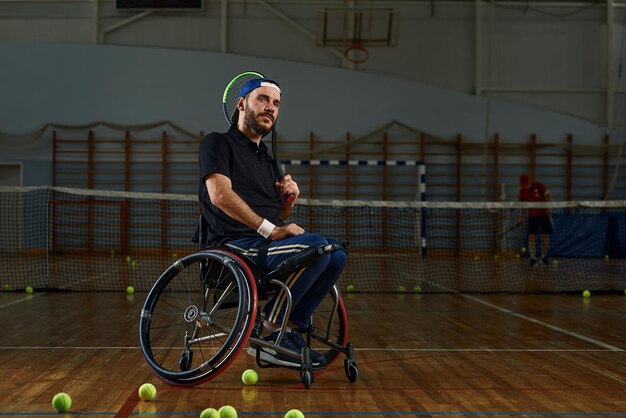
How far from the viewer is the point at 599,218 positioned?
52.0ft

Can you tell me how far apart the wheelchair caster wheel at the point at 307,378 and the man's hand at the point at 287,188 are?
0.81 metres

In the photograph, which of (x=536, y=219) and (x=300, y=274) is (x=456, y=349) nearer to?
(x=300, y=274)

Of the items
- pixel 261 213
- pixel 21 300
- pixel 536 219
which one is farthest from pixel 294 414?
pixel 536 219

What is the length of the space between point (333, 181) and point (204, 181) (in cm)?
1328

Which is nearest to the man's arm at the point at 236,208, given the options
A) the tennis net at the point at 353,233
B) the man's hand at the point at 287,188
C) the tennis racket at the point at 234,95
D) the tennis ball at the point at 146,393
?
the man's hand at the point at 287,188

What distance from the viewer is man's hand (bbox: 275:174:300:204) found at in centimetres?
370

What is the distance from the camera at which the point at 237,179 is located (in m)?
3.63

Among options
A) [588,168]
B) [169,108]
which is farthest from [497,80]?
[169,108]

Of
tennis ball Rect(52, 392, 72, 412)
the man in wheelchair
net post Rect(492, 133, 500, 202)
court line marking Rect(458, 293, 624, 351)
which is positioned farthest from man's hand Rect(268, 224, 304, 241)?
net post Rect(492, 133, 500, 202)

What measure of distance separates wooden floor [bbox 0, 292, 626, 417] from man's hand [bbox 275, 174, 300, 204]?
869mm

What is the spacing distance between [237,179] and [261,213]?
7.5 inches

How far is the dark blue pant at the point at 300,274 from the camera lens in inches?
132

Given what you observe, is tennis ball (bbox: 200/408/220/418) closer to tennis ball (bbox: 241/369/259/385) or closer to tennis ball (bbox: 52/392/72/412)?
tennis ball (bbox: 52/392/72/412)

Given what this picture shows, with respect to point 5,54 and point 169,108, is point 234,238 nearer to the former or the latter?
point 169,108
